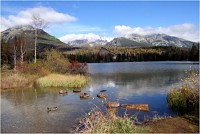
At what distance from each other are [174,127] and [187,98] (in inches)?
215

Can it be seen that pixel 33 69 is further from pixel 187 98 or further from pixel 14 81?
pixel 187 98

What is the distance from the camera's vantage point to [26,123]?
13.6m

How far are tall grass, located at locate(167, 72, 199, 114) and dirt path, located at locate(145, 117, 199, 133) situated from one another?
2294 mm

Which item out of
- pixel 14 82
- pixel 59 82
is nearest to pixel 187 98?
pixel 59 82

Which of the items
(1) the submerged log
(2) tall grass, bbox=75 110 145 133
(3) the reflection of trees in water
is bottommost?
(1) the submerged log

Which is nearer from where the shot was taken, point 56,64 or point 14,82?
point 14,82

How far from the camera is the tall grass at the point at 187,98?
13.7 m

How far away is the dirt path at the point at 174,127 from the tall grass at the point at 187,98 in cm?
229

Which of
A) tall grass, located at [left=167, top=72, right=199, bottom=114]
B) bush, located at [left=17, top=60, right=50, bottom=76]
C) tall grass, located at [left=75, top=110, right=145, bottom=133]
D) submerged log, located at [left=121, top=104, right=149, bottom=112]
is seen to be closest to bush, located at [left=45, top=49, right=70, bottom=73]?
bush, located at [left=17, top=60, right=50, bottom=76]

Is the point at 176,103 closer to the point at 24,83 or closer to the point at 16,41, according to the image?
the point at 24,83

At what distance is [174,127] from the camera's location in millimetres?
10195

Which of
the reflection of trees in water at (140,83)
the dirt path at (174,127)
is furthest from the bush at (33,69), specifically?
the dirt path at (174,127)

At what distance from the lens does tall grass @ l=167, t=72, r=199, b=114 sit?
44.9 feet

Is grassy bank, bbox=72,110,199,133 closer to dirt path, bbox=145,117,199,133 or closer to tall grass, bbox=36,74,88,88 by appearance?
dirt path, bbox=145,117,199,133
